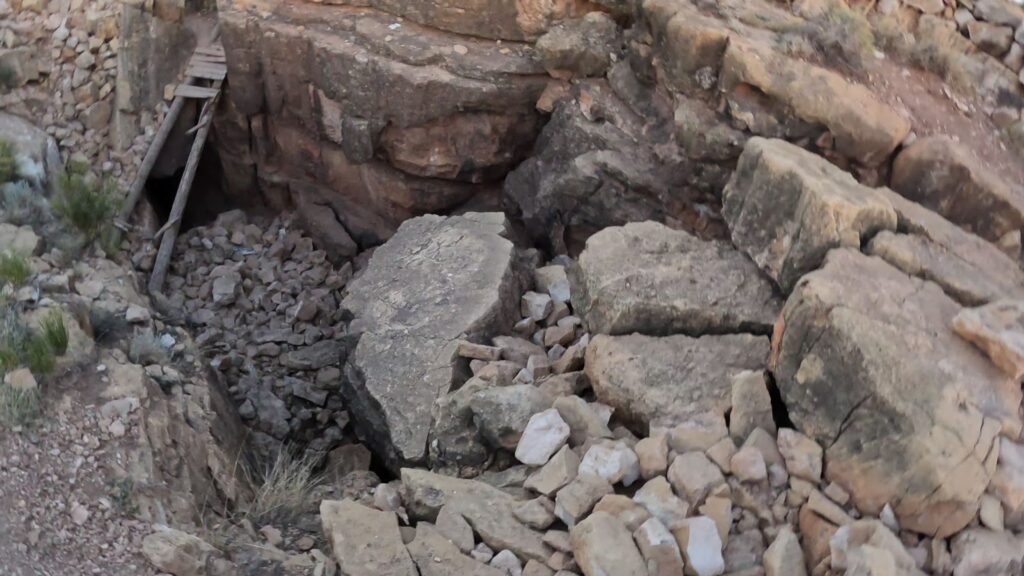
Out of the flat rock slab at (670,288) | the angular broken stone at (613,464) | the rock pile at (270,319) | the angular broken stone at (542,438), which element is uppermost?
the flat rock slab at (670,288)

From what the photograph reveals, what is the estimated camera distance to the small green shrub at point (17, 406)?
3.68 metres

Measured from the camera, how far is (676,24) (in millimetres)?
5086

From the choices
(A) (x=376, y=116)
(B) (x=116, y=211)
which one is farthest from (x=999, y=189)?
(B) (x=116, y=211)

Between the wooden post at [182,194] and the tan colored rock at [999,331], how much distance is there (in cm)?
513

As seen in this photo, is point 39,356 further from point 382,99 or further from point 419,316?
point 382,99

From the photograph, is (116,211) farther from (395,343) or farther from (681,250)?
(681,250)

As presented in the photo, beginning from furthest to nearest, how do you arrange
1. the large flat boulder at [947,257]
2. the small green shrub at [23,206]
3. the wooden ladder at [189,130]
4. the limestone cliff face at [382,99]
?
the wooden ladder at [189,130], the limestone cliff face at [382,99], the small green shrub at [23,206], the large flat boulder at [947,257]

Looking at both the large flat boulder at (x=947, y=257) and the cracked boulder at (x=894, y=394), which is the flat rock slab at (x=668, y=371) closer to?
the cracked boulder at (x=894, y=394)

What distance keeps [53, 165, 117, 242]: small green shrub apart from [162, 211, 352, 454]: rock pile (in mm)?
836

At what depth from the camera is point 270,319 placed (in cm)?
654

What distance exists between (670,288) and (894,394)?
127 centimetres

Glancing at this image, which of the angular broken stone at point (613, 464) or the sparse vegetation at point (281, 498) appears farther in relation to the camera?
the sparse vegetation at point (281, 498)

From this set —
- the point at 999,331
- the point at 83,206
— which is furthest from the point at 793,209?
the point at 83,206

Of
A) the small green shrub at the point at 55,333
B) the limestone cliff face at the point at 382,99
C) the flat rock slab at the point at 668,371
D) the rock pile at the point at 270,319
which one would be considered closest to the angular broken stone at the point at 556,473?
the flat rock slab at the point at 668,371
